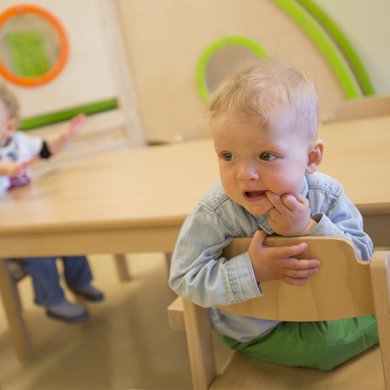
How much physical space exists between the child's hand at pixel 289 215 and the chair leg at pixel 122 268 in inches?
61.1

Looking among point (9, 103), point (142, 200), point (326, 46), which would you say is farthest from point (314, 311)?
point (326, 46)

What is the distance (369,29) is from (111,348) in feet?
6.27

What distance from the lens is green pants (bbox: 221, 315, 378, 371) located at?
83 centimetres

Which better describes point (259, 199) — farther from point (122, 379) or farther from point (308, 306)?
point (122, 379)

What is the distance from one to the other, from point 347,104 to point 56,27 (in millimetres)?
1698

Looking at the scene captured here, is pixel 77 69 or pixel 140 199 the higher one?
pixel 77 69

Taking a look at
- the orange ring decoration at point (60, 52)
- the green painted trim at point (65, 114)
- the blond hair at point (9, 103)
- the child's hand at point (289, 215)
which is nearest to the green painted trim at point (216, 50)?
the green painted trim at point (65, 114)

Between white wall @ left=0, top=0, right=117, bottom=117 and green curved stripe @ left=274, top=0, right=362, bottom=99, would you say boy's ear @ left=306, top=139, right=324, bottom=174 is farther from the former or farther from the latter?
white wall @ left=0, top=0, right=117, bottom=117

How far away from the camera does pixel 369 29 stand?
8.03ft

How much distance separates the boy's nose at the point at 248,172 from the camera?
2.35 feet

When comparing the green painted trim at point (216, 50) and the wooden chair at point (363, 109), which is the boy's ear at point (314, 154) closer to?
the wooden chair at point (363, 109)

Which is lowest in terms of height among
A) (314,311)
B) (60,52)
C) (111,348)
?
(111,348)

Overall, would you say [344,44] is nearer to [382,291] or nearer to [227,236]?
[227,236]

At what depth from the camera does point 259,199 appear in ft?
2.42
